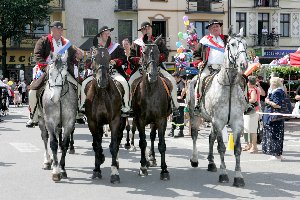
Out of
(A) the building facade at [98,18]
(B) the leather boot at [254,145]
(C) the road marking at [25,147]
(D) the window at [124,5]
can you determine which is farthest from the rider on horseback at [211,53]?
(D) the window at [124,5]

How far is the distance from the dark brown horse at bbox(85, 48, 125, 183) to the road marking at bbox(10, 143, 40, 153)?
17.1 ft

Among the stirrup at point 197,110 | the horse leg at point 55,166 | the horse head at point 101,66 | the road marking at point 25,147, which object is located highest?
the horse head at point 101,66

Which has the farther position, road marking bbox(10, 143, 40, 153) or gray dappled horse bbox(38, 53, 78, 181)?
road marking bbox(10, 143, 40, 153)

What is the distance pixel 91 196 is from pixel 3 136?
37.6ft

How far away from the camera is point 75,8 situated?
160 feet

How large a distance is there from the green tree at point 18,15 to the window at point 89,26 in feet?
15.8

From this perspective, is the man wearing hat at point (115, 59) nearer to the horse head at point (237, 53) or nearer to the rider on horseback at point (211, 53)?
the rider on horseback at point (211, 53)

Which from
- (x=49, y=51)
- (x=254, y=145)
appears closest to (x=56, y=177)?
(x=49, y=51)

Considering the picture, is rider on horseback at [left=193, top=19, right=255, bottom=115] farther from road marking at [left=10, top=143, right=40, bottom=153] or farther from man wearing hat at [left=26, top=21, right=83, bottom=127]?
road marking at [left=10, top=143, right=40, bottom=153]

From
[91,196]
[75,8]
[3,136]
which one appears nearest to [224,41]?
[91,196]

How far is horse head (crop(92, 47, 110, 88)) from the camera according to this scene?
30.9 feet

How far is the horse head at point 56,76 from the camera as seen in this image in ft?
32.0

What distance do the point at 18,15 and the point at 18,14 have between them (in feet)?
0.29

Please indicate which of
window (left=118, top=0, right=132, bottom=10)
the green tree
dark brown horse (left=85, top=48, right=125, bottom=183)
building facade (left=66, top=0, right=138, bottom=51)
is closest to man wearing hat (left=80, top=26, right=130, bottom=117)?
dark brown horse (left=85, top=48, right=125, bottom=183)
